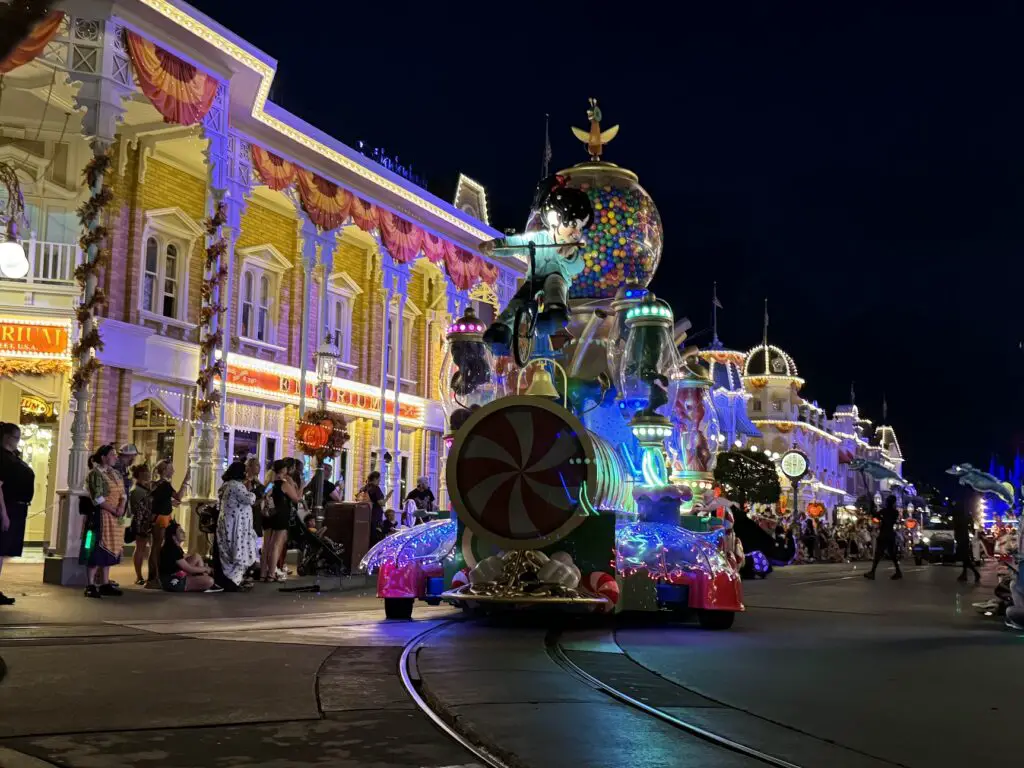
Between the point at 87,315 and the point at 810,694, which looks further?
the point at 87,315

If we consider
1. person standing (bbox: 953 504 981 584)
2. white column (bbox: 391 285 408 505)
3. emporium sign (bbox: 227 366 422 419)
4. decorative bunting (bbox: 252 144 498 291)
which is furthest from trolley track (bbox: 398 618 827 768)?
white column (bbox: 391 285 408 505)

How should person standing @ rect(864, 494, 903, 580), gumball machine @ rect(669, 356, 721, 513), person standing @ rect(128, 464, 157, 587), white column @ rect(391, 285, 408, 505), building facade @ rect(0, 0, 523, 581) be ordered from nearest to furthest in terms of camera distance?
1. gumball machine @ rect(669, 356, 721, 513)
2. person standing @ rect(128, 464, 157, 587)
3. building facade @ rect(0, 0, 523, 581)
4. person standing @ rect(864, 494, 903, 580)
5. white column @ rect(391, 285, 408, 505)

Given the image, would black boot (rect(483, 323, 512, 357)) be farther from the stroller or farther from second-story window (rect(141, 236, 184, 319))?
second-story window (rect(141, 236, 184, 319))

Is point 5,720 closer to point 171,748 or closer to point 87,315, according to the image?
point 171,748

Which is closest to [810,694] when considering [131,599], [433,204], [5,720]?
[5,720]

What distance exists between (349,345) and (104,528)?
18359 millimetres

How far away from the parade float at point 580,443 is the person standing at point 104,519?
3761 millimetres

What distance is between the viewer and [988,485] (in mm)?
17375

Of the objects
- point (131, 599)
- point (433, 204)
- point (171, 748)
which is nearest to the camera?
point (171, 748)

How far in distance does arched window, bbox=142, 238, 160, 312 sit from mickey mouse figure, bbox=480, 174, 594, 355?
14.8m

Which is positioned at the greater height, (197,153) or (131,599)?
(197,153)

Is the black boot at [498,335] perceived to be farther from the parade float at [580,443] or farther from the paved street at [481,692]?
the paved street at [481,692]

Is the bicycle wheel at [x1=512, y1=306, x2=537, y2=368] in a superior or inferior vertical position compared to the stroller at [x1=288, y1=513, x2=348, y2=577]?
superior

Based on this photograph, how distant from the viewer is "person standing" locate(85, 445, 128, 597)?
1088 centimetres
